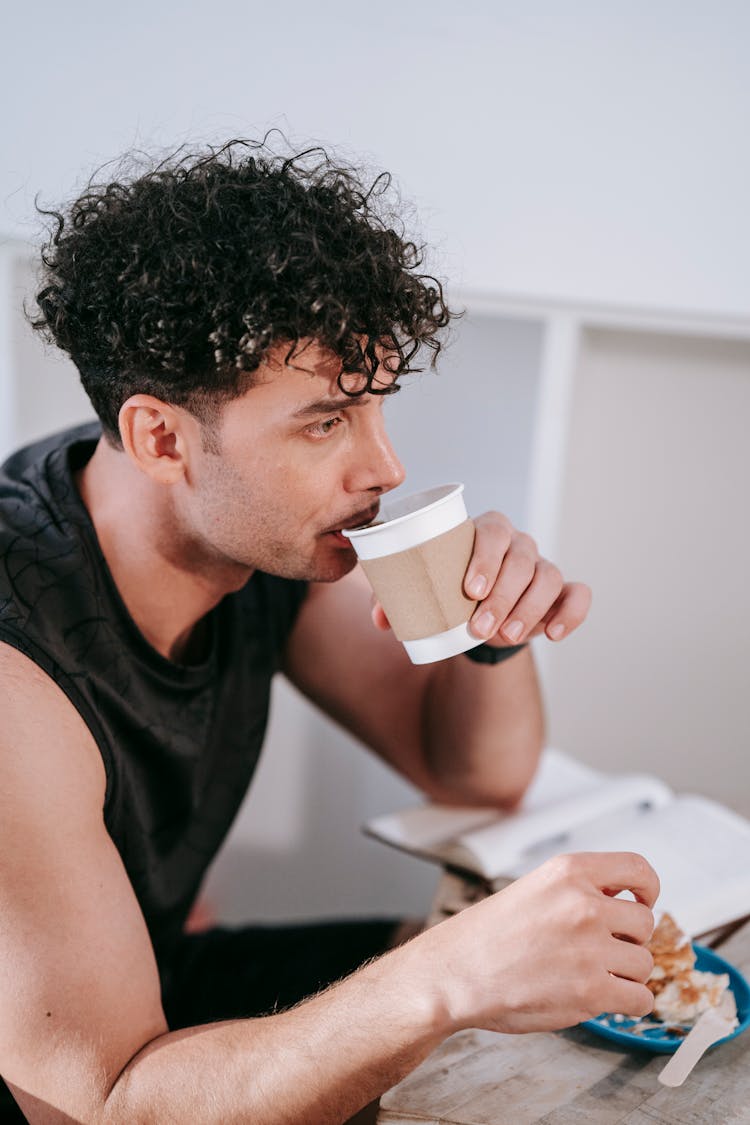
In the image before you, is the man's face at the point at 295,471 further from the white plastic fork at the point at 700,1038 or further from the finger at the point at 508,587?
the white plastic fork at the point at 700,1038

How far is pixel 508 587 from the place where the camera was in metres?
1.02

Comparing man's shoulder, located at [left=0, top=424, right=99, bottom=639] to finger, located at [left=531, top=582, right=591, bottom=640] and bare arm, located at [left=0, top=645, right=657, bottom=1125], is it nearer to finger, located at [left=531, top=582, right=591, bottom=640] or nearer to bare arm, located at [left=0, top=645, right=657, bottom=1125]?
bare arm, located at [left=0, top=645, right=657, bottom=1125]

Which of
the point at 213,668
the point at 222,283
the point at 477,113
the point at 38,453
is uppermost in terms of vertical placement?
the point at 477,113

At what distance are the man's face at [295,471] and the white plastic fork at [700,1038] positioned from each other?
0.54 m

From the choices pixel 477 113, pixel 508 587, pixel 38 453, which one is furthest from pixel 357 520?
pixel 477 113

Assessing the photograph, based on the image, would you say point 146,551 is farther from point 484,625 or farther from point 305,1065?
point 305,1065

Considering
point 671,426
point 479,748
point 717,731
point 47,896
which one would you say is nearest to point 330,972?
point 479,748

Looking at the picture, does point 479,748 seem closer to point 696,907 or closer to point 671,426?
point 696,907

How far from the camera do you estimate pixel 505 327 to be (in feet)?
6.13

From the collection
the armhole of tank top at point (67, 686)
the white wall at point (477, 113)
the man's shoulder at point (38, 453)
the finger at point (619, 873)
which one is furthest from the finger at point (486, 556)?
the white wall at point (477, 113)

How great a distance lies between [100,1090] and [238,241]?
0.73 m

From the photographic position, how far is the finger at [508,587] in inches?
38.7

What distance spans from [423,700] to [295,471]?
527 mm

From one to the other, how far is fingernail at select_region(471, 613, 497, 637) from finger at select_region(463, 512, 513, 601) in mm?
19
